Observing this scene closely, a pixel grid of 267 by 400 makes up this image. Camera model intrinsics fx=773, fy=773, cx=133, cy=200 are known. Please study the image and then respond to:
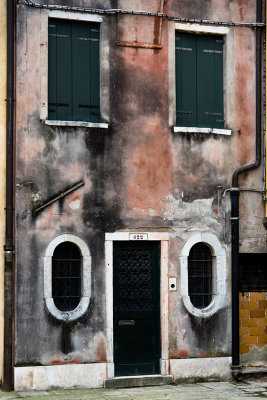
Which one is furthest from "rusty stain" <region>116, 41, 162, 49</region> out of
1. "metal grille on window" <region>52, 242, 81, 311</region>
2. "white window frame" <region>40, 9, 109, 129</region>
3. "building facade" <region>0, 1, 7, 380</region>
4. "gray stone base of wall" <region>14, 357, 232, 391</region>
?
"gray stone base of wall" <region>14, 357, 232, 391</region>

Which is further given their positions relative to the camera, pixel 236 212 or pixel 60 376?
pixel 236 212

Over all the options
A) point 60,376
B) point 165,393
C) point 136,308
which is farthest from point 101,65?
point 165,393

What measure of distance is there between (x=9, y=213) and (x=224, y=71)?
4.69 meters

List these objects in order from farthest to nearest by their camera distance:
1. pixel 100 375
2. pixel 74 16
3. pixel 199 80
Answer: pixel 199 80, pixel 74 16, pixel 100 375

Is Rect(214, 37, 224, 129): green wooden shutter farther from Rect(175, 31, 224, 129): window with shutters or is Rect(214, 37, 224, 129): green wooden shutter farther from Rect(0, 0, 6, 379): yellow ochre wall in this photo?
Rect(0, 0, 6, 379): yellow ochre wall

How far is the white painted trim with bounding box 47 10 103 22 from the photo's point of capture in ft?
42.3

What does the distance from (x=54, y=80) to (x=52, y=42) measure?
637mm

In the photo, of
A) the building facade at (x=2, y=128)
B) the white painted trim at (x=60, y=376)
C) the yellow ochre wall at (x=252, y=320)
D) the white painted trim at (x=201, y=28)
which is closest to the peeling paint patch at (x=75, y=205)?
the building facade at (x=2, y=128)

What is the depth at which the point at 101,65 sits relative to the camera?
43.3 ft

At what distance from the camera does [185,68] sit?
13.7 m

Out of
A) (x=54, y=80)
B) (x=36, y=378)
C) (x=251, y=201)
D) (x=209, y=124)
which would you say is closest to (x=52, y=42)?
(x=54, y=80)

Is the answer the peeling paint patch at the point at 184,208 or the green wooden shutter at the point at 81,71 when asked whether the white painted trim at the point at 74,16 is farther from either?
the peeling paint patch at the point at 184,208

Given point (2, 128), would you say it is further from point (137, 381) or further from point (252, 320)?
point (252, 320)

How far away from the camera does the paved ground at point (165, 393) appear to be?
39.2 feet
